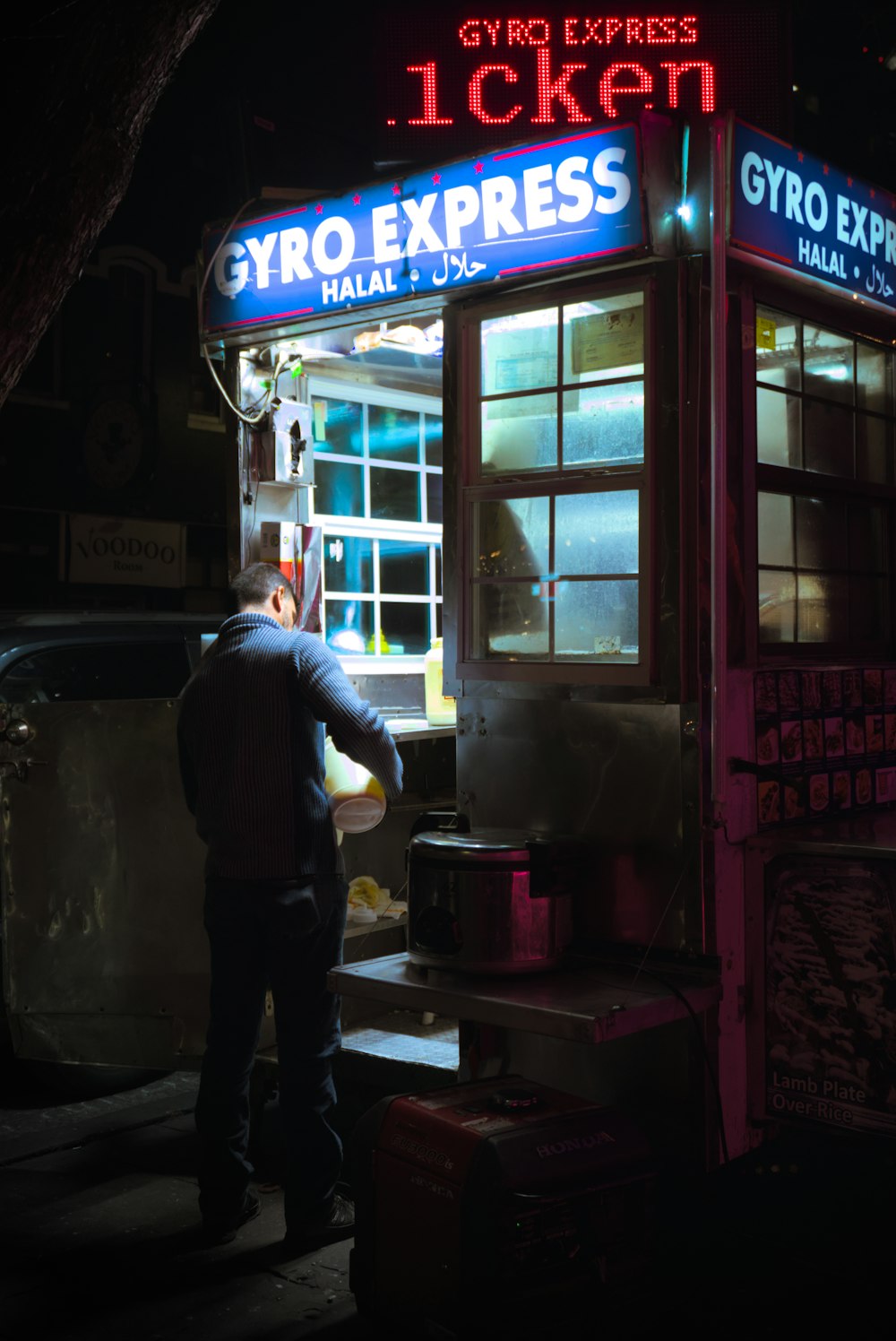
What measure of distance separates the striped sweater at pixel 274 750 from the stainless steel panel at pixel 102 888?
27.8 inches

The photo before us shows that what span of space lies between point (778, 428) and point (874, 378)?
70 centimetres

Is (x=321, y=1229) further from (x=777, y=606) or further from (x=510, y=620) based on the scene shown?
(x=777, y=606)

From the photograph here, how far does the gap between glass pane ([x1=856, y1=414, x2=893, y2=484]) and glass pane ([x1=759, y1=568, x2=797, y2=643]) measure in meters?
0.65

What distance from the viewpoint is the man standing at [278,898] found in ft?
13.8

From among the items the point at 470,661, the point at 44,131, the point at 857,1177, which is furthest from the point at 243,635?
the point at 857,1177

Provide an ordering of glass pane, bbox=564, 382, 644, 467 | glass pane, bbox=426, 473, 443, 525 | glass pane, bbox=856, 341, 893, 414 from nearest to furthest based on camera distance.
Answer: glass pane, bbox=564, 382, 644, 467 → glass pane, bbox=856, 341, 893, 414 → glass pane, bbox=426, 473, 443, 525

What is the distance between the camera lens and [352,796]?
4.69 m

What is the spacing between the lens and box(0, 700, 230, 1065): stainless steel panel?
498 cm

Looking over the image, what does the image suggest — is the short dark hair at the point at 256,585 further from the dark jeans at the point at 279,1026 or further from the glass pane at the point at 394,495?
the glass pane at the point at 394,495

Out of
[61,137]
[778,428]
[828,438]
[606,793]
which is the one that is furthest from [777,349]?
[61,137]

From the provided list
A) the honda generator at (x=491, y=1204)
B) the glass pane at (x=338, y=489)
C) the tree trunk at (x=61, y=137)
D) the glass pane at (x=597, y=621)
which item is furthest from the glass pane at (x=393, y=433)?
the honda generator at (x=491, y=1204)

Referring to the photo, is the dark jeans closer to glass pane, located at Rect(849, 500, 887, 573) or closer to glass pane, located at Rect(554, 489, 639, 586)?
glass pane, located at Rect(554, 489, 639, 586)

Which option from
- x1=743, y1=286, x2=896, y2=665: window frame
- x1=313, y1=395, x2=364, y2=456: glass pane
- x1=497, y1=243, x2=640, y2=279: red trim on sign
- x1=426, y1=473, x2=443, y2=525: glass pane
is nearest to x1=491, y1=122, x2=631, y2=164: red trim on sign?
x1=497, y1=243, x2=640, y2=279: red trim on sign

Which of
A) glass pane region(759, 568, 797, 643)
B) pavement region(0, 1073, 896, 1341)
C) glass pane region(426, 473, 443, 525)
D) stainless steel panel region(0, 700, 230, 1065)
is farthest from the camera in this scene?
glass pane region(426, 473, 443, 525)
